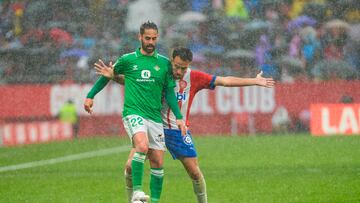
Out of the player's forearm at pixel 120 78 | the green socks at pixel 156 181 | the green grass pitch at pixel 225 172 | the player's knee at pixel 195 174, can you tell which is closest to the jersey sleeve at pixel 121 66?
the player's forearm at pixel 120 78

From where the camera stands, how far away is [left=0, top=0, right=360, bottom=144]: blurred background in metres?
23.4

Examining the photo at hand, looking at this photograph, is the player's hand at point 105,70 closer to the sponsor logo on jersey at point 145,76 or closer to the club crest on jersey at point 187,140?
the sponsor logo on jersey at point 145,76

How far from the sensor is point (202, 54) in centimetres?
2505

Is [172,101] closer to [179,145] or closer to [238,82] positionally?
[179,145]

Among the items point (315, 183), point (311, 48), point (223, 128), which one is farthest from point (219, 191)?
point (311, 48)

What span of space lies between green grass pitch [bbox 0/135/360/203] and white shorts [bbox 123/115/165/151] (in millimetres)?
1685

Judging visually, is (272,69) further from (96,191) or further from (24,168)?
(96,191)

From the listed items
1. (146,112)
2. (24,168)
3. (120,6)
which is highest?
(120,6)

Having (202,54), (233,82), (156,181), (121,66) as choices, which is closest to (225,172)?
(233,82)

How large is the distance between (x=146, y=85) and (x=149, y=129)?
448mm

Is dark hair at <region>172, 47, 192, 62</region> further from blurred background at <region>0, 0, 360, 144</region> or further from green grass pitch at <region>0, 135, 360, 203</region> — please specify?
blurred background at <region>0, 0, 360, 144</region>

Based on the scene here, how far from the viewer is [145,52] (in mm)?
10656

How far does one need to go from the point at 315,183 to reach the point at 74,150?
7.79m

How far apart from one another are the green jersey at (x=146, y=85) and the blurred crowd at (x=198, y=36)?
44.8ft
